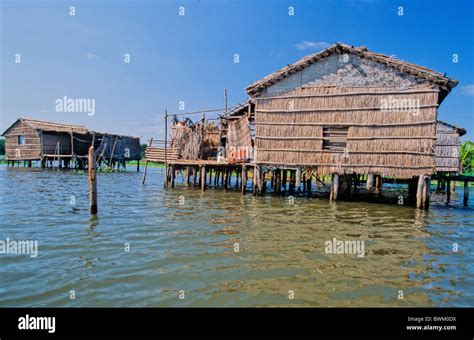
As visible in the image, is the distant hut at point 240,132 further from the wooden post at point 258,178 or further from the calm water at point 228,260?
the calm water at point 228,260

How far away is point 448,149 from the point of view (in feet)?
86.4

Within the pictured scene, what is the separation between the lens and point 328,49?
1611 cm

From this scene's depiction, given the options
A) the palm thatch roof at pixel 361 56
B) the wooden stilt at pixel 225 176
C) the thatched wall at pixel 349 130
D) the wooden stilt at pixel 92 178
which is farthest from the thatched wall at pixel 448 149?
the wooden stilt at pixel 92 178

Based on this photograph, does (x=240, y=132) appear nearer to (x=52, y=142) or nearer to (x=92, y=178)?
(x=92, y=178)

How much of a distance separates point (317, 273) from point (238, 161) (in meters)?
13.2

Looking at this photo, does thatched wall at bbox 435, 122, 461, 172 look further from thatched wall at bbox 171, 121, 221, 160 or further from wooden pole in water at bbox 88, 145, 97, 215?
wooden pole in water at bbox 88, 145, 97, 215

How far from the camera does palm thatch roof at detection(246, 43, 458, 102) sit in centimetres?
1460

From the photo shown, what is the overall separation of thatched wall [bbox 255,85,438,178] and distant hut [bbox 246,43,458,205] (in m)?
0.04

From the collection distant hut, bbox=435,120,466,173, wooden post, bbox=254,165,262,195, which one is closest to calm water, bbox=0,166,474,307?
wooden post, bbox=254,165,262,195

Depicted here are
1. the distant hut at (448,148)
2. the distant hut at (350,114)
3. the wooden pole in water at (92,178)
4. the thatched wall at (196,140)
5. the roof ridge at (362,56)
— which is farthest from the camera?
the distant hut at (448,148)

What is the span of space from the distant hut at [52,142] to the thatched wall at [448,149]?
35.4 metres

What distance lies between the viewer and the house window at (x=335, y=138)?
1667cm
